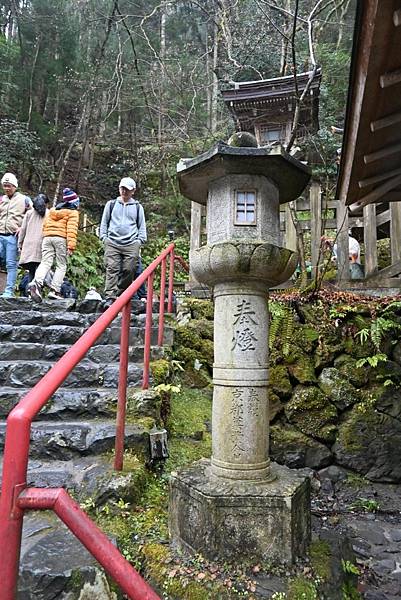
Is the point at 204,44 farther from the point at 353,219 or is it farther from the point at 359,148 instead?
the point at 359,148

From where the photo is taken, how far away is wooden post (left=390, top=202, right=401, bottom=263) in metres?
Answer: 5.30

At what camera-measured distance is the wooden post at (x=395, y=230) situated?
5297 mm

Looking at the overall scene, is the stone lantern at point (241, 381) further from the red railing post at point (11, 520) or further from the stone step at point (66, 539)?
the red railing post at point (11, 520)

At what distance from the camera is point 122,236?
553 cm

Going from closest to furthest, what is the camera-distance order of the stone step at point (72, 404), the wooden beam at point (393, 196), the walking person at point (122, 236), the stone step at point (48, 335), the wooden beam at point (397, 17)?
1. the wooden beam at point (397, 17)
2. the stone step at point (72, 404)
3. the stone step at point (48, 335)
4. the wooden beam at point (393, 196)
5. the walking person at point (122, 236)

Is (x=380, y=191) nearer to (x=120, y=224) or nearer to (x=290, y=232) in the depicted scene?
(x=290, y=232)

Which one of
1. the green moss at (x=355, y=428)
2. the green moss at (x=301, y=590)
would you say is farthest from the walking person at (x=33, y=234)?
the green moss at (x=301, y=590)

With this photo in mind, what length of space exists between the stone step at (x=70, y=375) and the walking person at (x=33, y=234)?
250 cm

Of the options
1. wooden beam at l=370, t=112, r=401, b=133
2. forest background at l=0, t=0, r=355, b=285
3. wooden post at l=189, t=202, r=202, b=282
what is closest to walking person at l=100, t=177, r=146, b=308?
wooden post at l=189, t=202, r=202, b=282

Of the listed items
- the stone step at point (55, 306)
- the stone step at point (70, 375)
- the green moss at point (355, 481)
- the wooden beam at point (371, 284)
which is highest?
the wooden beam at point (371, 284)

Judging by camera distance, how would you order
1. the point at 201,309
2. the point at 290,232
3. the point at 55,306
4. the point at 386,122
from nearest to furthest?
the point at 386,122 < the point at 55,306 < the point at 201,309 < the point at 290,232

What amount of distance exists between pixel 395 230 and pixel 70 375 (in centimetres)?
443

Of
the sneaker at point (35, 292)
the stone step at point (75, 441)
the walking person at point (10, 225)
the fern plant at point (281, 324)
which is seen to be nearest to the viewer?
the stone step at point (75, 441)

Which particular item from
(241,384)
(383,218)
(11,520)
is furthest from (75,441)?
(383,218)
